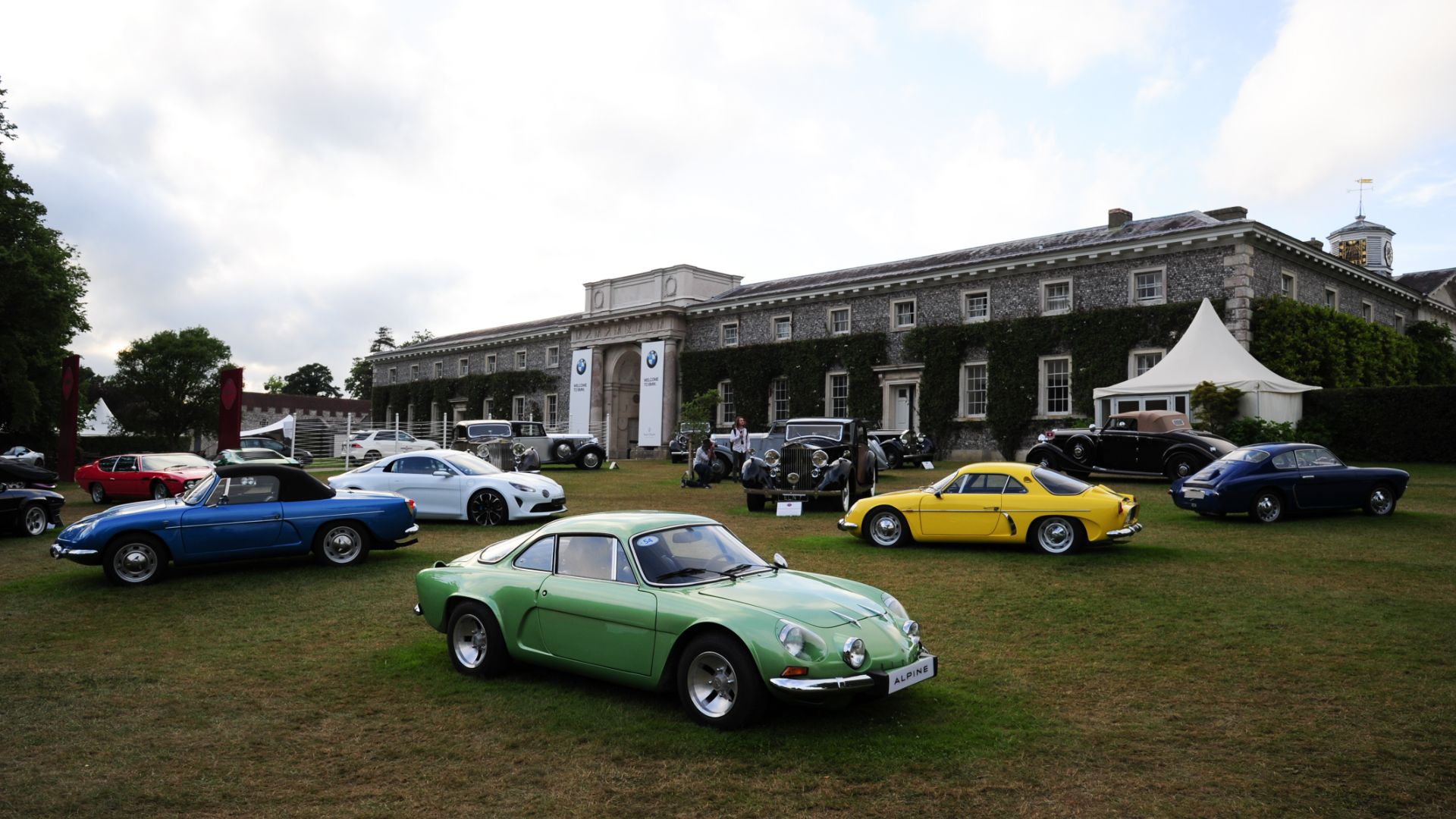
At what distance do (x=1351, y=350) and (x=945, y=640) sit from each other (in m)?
29.2

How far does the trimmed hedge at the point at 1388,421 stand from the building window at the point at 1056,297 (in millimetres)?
8517

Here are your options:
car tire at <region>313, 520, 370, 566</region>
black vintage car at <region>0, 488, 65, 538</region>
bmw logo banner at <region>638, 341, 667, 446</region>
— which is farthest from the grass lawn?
bmw logo banner at <region>638, 341, 667, 446</region>

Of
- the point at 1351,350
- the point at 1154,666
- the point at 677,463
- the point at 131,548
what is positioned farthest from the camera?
the point at 677,463

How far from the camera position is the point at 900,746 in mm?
4977

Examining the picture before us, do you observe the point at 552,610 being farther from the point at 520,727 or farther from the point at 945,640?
the point at 945,640

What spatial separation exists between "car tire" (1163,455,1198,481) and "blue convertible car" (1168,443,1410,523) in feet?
14.8

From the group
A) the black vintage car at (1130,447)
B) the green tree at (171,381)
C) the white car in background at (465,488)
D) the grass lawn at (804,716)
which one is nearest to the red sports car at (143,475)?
the white car in background at (465,488)

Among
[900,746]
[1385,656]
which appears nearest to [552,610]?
[900,746]

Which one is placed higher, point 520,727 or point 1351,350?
point 1351,350

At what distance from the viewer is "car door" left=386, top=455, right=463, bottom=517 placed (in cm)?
1543

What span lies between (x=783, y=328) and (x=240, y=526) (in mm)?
31958

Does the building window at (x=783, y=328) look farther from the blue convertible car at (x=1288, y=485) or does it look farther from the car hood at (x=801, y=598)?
the car hood at (x=801, y=598)

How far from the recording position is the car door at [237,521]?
10.2m

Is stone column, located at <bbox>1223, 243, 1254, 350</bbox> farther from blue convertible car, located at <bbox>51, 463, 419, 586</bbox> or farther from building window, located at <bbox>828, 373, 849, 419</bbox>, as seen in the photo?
blue convertible car, located at <bbox>51, 463, 419, 586</bbox>
